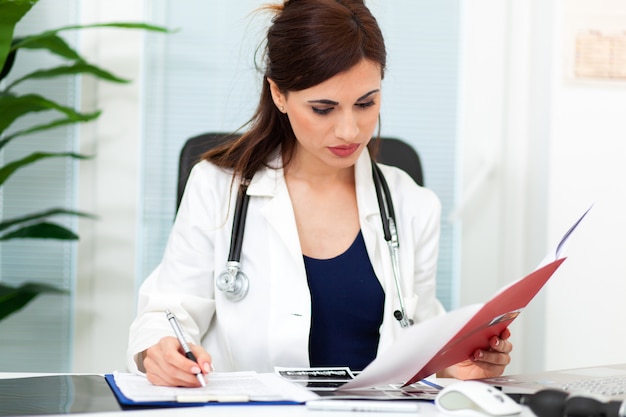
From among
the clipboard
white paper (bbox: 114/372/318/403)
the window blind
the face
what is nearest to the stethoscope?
the face

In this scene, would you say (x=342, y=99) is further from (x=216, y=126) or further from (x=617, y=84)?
(x=617, y=84)

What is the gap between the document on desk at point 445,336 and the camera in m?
0.92

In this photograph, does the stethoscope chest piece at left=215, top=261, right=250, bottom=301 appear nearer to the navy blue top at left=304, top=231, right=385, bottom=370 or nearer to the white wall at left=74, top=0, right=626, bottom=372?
the navy blue top at left=304, top=231, right=385, bottom=370

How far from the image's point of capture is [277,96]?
146 centimetres

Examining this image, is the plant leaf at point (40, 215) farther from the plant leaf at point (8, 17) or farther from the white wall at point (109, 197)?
the plant leaf at point (8, 17)

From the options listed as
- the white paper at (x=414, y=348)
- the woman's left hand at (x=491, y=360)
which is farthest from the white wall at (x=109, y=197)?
the white paper at (x=414, y=348)

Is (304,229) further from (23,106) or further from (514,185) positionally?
(514,185)

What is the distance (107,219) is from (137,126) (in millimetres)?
276

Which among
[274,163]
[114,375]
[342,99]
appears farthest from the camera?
[274,163]

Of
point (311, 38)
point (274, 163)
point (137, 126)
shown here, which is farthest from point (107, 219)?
point (311, 38)

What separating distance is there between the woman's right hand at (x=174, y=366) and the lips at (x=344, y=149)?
1.67 feet

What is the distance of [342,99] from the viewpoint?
1351 millimetres

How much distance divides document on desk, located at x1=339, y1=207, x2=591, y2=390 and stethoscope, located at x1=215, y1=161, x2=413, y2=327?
34cm

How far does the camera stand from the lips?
141 centimetres
